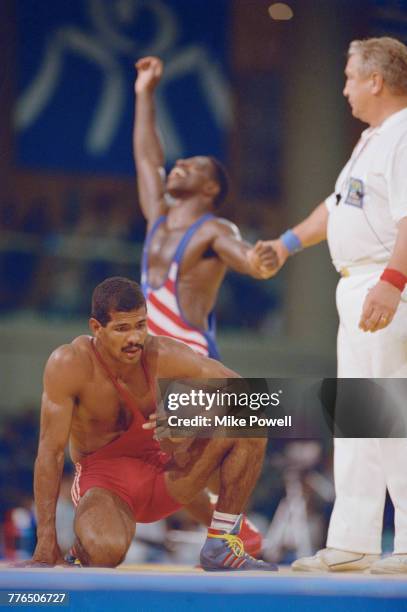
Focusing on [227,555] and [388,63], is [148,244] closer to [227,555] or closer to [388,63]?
[388,63]

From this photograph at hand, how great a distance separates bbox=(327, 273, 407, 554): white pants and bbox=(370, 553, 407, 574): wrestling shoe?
3.6 inches

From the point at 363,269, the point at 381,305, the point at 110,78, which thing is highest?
the point at 110,78

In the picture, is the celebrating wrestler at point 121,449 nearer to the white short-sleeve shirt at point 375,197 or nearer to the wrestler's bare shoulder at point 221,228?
the white short-sleeve shirt at point 375,197

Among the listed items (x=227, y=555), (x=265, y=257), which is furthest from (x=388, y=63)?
(x=227, y=555)

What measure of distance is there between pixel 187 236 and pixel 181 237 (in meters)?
0.02

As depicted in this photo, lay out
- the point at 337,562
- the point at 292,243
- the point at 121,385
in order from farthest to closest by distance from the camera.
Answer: the point at 292,243 < the point at 121,385 < the point at 337,562

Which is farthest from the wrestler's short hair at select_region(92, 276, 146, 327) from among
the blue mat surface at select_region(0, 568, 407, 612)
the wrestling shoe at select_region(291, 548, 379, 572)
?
the wrestling shoe at select_region(291, 548, 379, 572)

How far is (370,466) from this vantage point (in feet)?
9.66

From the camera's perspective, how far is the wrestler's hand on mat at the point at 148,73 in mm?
3658

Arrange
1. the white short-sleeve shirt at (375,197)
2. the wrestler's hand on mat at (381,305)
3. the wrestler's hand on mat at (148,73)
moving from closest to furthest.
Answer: the wrestler's hand on mat at (381,305) < the white short-sleeve shirt at (375,197) < the wrestler's hand on mat at (148,73)

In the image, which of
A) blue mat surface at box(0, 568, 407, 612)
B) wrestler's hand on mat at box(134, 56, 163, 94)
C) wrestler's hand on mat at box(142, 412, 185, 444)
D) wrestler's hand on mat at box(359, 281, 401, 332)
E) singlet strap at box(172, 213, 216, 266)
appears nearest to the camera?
blue mat surface at box(0, 568, 407, 612)

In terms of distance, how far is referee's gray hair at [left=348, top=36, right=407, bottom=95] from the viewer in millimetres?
3035

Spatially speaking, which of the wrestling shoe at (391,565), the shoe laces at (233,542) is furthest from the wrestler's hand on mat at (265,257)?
the wrestling shoe at (391,565)

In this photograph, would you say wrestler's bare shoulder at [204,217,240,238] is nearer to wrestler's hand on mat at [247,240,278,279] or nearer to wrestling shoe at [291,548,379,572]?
wrestler's hand on mat at [247,240,278,279]
